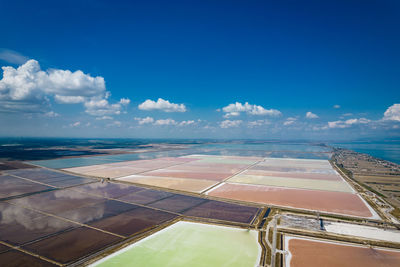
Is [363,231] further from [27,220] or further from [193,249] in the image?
[27,220]

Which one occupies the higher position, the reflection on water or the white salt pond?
the reflection on water

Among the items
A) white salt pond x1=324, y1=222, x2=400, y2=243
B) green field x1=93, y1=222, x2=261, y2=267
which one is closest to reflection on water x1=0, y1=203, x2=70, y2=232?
green field x1=93, y1=222, x2=261, y2=267


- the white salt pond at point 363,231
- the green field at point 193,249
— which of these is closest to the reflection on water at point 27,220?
the green field at point 193,249

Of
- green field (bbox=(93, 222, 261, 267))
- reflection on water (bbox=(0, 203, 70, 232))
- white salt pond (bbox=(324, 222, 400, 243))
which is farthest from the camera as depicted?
reflection on water (bbox=(0, 203, 70, 232))

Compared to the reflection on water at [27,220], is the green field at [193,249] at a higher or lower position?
lower

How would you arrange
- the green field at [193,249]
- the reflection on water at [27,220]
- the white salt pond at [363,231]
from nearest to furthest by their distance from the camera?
the green field at [193,249], the white salt pond at [363,231], the reflection on water at [27,220]

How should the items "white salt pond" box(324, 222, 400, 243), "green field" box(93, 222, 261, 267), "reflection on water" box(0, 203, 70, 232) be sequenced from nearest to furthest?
"green field" box(93, 222, 261, 267)
"white salt pond" box(324, 222, 400, 243)
"reflection on water" box(0, 203, 70, 232)

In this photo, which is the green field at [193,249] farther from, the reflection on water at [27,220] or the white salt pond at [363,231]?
the reflection on water at [27,220]

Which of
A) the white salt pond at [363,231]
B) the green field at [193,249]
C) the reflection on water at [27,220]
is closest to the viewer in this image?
the green field at [193,249]

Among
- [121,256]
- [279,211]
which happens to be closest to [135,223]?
[121,256]

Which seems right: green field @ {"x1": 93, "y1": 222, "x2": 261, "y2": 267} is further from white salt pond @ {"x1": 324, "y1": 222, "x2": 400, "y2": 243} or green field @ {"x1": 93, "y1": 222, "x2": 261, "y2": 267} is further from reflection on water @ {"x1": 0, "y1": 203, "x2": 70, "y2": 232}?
reflection on water @ {"x1": 0, "y1": 203, "x2": 70, "y2": 232}

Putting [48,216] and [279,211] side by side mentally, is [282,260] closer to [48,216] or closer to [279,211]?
[279,211]
